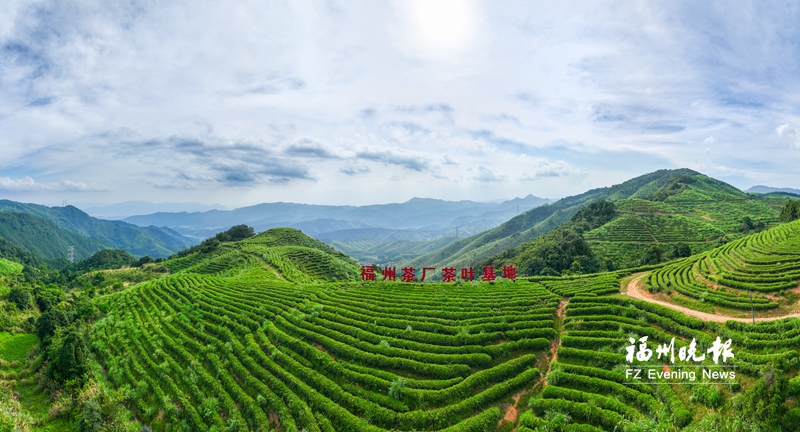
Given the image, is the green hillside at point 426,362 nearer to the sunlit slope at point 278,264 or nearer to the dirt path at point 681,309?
the dirt path at point 681,309

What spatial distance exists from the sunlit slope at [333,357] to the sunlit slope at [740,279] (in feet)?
36.1

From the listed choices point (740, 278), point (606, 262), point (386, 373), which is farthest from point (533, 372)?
point (606, 262)

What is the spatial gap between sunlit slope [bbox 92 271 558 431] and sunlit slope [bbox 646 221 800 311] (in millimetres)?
10990

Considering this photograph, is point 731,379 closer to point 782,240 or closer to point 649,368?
point 649,368

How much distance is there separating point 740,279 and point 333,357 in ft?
117

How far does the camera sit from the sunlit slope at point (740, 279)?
85.7 feet

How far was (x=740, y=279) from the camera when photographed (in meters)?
29.8

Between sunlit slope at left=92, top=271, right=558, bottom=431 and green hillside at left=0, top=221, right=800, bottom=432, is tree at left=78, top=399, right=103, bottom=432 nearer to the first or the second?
green hillside at left=0, top=221, right=800, bottom=432

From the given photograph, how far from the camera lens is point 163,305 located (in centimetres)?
4022

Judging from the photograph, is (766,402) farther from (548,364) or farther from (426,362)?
(426,362)

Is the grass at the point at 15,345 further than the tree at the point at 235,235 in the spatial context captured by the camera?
No

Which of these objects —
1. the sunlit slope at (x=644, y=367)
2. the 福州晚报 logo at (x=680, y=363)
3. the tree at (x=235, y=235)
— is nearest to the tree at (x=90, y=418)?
the sunlit slope at (x=644, y=367)

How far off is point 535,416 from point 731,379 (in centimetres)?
1017

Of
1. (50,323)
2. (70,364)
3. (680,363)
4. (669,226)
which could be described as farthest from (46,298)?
(669,226)
